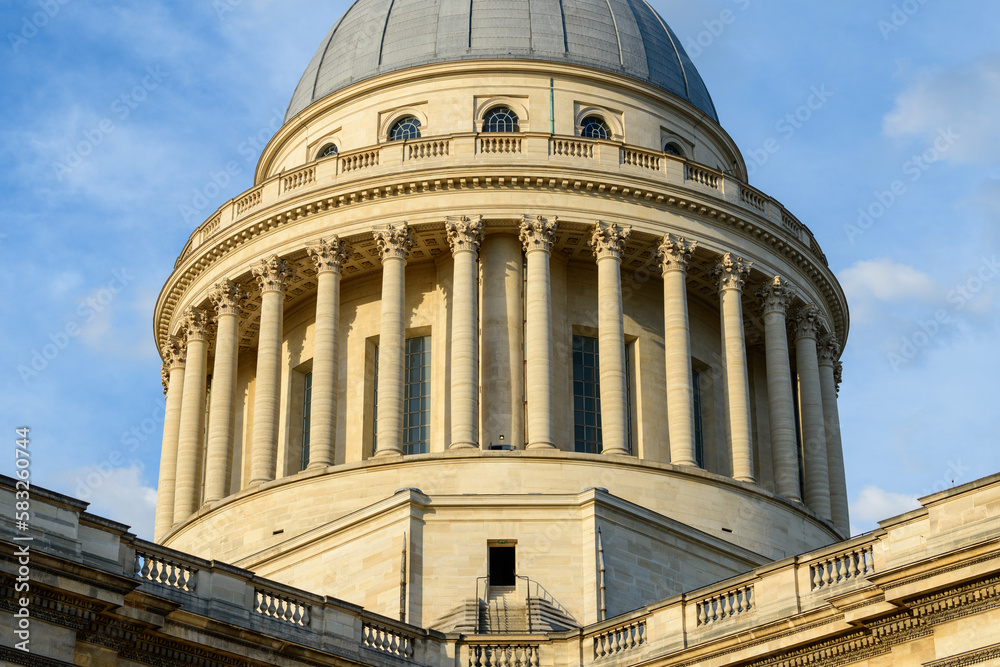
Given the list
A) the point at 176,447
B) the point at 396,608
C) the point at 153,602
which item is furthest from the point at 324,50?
the point at 153,602

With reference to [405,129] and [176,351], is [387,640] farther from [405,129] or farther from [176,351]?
[176,351]

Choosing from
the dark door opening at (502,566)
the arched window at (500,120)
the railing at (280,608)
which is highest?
the arched window at (500,120)

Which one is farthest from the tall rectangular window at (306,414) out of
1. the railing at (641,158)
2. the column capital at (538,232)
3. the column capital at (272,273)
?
the railing at (641,158)

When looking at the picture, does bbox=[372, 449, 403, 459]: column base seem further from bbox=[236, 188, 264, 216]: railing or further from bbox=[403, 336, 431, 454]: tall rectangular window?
bbox=[236, 188, 264, 216]: railing

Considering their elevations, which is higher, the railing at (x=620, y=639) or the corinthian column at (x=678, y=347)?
the corinthian column at (x=678, y=347)

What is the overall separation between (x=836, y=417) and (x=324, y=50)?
68.7 feet

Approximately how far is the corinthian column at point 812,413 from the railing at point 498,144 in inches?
413

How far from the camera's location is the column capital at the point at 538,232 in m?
45.3

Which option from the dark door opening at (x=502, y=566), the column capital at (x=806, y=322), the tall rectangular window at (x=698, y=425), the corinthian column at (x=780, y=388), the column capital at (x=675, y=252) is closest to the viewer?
the dark door opening at (x=502, y=566)

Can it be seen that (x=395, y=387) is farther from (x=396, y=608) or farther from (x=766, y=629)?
(x=766, y=629)

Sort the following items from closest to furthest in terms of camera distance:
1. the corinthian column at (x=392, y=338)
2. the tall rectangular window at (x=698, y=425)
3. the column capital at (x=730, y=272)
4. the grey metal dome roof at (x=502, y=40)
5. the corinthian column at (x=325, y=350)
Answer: the corinthian column at (x=392, y=338), the corinthian column at (x=325, y=350), the column capital at (x=730, y=272), the tall rectangular window at (x=698, y=425), the grey metal dome roof at (x=502, y=40)

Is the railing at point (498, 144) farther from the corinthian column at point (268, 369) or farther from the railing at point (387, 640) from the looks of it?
the railing at point (387, 640)

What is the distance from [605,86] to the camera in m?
50.8

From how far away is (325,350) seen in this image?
45.3 m
